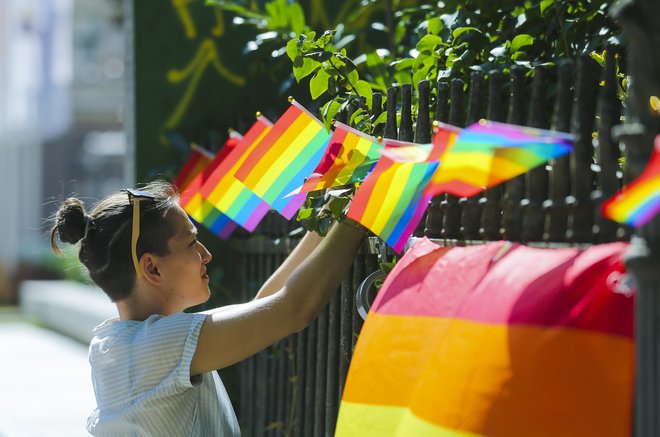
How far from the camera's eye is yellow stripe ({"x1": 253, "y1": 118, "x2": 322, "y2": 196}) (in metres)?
3.16

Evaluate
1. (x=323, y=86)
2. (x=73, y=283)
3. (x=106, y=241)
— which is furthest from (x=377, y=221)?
(x=73, y=283)

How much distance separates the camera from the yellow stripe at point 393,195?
7.86 ft

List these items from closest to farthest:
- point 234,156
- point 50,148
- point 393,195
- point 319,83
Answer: point 393,195 → point 319,83 → point 234,156 → point 50,148

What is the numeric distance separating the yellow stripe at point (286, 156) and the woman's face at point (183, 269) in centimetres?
31

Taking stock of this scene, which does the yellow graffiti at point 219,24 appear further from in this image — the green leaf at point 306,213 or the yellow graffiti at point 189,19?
the green leaf at point 306,213

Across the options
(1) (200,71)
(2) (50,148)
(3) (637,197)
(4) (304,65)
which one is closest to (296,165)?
(4) (304,65)

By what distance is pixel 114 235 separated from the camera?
306 cm

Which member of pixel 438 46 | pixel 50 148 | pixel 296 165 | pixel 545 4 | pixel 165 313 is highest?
pixel 545 4

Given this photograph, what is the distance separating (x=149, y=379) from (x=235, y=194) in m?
1.17

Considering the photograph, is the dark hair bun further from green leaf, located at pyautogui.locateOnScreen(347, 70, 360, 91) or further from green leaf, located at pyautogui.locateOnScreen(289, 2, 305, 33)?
green leaf, located at pyautogui.locateOnScreen(289, 2, 305, 33)

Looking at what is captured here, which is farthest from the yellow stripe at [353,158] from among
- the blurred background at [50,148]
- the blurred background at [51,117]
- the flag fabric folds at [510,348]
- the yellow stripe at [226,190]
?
the blurred background at [51,117]

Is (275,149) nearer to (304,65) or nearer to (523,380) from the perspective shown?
(304,65)

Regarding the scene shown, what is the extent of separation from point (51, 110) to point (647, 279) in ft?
106

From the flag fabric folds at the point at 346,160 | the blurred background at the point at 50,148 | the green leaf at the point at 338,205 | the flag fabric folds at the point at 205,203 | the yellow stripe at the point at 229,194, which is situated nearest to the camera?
the flag fabric folds at the point at 346,160
